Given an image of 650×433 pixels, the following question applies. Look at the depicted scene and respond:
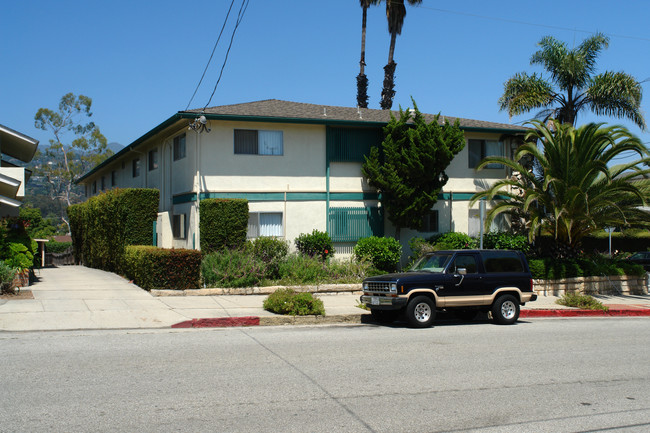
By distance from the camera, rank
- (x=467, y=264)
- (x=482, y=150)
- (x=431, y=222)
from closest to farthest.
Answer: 1. (x=467, y=264)
2. (x=431, y=222)
3. (x=482, y=150)

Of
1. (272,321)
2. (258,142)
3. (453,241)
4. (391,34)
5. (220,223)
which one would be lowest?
(272,321)

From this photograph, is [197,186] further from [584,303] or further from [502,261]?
[584,303]

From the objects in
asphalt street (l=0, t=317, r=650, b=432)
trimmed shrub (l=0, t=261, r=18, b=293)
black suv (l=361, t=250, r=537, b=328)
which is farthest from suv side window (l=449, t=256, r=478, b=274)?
trimmed shrub (l=0, t=261, r=18, b=293)

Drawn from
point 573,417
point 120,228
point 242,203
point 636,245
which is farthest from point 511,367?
point 636,245

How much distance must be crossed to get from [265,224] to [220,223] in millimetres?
2473

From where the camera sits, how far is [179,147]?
22031 millimetres

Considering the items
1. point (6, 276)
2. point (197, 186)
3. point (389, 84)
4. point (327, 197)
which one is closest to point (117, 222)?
point (197, 186)

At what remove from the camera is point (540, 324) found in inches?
574

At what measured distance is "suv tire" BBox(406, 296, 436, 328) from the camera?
13094 millimetres

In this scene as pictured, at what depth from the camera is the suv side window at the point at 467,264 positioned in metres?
13.8

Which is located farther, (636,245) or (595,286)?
(636,245)

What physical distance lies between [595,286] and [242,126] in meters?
13.4

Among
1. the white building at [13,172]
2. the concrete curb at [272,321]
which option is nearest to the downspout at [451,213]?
the concrete curb at [272,321]

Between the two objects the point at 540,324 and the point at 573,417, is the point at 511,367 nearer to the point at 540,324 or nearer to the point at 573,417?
the point at 573,417
